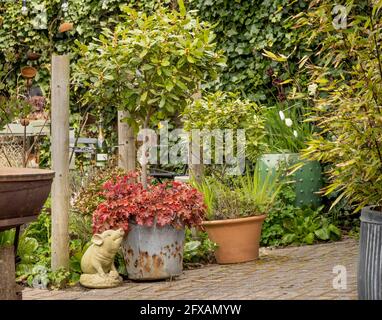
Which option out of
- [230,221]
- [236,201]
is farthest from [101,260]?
[236,201]

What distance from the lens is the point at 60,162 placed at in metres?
6.02

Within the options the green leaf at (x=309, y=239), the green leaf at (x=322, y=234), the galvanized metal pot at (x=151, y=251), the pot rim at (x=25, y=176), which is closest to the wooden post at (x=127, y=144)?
the galvanized metal pot at (x=151, y=251)

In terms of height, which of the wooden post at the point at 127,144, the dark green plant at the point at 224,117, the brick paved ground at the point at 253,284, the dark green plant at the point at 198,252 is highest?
the dark green plant at the point at 224,117

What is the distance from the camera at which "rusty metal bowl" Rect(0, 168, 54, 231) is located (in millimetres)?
4129

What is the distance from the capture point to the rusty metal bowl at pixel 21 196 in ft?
13.5

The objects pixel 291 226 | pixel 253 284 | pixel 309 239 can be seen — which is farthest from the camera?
pixel 291 226

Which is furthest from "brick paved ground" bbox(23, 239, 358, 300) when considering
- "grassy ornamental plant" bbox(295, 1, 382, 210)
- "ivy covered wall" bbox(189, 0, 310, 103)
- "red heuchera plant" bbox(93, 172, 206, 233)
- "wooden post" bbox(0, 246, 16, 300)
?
"ivy covered wall" bbox(189, 0, 310, 103)

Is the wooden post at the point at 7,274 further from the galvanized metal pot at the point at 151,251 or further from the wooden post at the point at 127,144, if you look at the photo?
the wooden post at the point at 127,144

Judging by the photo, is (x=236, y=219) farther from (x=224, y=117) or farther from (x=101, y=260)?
(x=101, y=260)

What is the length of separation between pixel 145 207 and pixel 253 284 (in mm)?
1004

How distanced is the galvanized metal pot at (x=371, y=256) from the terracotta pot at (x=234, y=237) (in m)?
2.02

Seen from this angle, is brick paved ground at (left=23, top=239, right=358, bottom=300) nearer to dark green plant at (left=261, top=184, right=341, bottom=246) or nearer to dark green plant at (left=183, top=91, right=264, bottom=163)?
dark green plant at (left=261, top=184, right=341, bottom=246)
